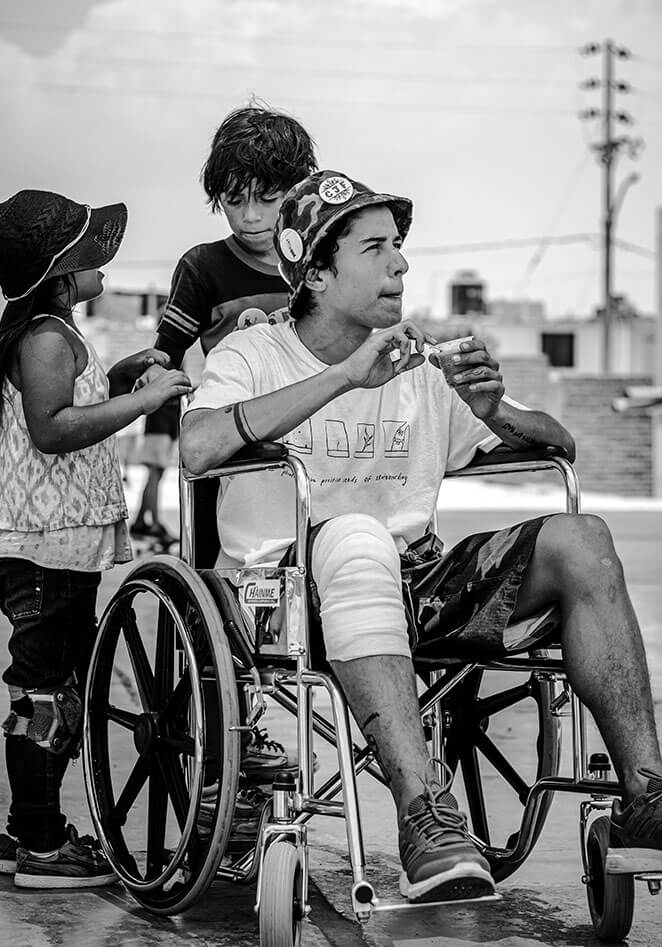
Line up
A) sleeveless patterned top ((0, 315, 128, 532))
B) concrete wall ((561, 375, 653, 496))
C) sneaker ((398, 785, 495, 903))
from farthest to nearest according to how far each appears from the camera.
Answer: concrete wall ((561, 375, 653, 496)) → sleeveless patterned top ((0, 315, 128, 532)) → sneaker ((398, 785, 495, 903))

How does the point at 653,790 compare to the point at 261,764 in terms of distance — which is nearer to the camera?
the point at 653,790

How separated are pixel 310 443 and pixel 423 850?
883 millimetres

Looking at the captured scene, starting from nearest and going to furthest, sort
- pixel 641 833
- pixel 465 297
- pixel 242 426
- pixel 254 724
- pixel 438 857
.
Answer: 1. pixel 438 857
2. pixel 641 833
3. pixel 254 724
4. pixel 242 426
5. pixel 465 297

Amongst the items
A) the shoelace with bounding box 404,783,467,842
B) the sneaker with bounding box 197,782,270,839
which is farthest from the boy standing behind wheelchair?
the shoelace with bounding box 404,783,467,842

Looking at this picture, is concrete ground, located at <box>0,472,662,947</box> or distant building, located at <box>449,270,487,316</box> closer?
concrete ground, located at <box>0,472,662,947</box>

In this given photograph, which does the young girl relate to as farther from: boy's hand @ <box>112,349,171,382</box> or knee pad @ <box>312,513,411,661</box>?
knee pad @ <box>312,513,411,661</box>

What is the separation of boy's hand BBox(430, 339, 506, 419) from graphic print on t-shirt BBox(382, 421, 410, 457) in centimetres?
16

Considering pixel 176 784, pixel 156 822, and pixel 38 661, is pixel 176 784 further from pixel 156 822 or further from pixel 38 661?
pixel 38 661

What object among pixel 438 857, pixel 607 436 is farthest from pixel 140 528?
pixel 607 436

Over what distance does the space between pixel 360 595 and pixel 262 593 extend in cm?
22

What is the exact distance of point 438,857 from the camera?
2252 mm

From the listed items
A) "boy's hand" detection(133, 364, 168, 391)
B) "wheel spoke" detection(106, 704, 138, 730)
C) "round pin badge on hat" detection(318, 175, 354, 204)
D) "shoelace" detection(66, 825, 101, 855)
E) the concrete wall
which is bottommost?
"shoelace" detection(66, 825, 101, 855)

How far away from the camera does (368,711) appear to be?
2.40m

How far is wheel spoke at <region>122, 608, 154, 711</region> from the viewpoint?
2891 millimetres
